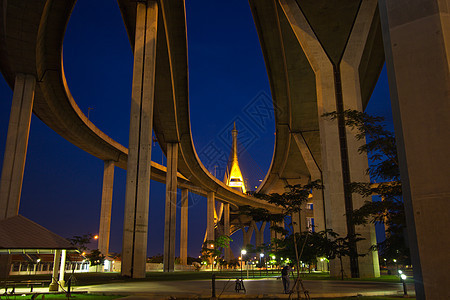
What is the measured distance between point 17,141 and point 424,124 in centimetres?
2986

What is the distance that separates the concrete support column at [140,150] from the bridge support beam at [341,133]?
12052mm

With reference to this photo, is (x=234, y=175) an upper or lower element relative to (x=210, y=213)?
upper

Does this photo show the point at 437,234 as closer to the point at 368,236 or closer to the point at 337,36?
the point at 368,236

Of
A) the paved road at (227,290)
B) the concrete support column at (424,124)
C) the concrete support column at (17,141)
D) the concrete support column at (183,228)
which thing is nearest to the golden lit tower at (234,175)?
the concrete support column at (183,228)

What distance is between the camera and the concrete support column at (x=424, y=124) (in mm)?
5473

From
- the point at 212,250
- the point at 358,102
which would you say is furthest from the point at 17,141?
the point at 212,250

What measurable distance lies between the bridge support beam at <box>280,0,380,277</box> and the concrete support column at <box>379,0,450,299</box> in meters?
21.3

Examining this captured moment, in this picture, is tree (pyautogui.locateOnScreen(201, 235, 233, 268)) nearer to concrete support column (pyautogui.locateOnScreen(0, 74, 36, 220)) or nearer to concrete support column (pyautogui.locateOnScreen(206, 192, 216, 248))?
concrete support column (pyautogui.locateOnScreen(206, 192, 216, 248))

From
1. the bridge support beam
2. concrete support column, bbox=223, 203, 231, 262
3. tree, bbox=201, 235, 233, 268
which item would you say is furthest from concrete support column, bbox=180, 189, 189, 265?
the bridge support beam

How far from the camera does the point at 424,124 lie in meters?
5.75

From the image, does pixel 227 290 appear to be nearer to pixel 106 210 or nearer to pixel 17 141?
pixel 17 141

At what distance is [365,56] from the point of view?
36.2 meters

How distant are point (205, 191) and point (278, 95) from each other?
34.0 meters

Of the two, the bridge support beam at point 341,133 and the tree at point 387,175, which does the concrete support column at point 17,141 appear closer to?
the bridge support beam at point 341,133
